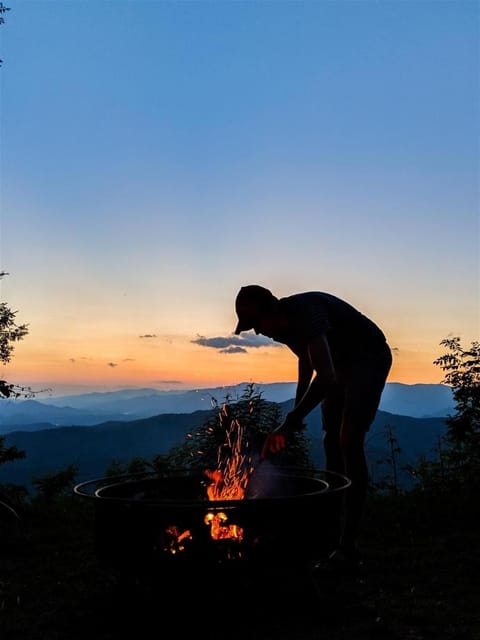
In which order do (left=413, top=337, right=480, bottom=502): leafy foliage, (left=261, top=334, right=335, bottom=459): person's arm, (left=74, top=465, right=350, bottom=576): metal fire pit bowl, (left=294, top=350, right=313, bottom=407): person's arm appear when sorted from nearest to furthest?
(left=74, top=465, right=350, bottom=576): metal fire pit bowl, (left=261, top=334, right=335, bottom=459): person's arm, (left=294, top=350, right=313, bottom=407): person's arm, (left=413, top=337, right=480, bottom=502): leafy foliage

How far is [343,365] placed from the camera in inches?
160

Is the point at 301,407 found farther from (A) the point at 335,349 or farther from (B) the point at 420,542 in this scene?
(B) the point at 420,542

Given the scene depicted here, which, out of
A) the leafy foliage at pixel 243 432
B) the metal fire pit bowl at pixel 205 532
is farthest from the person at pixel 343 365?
the leafy foliage at pixel 243 432

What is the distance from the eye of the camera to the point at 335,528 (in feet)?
10.5

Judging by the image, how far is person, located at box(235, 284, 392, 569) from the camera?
359cm

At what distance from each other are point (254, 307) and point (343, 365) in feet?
3.13

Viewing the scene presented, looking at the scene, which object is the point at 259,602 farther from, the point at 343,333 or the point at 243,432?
the point at 243,432

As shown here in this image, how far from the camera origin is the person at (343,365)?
3588mm

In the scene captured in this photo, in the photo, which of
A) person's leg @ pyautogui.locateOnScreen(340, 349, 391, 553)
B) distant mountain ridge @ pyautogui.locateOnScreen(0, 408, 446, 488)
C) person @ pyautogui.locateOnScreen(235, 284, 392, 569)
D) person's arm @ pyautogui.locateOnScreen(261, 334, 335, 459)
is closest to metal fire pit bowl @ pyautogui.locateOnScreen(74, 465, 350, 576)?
person's arm @ pyautogui.locateOnScreen(261, 334, 335, 459)

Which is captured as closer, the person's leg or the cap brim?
the cap brim

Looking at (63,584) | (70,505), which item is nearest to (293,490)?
(63,584)

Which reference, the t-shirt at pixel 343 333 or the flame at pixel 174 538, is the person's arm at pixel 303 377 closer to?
the t-shirt at pixel 343 333

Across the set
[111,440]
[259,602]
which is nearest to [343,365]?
[259,602]

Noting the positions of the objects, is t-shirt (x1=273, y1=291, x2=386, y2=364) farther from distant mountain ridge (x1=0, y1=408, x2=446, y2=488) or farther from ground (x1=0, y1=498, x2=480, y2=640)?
distant mountain ridge (x1=0, y1=408, x2=446, y2=488)
